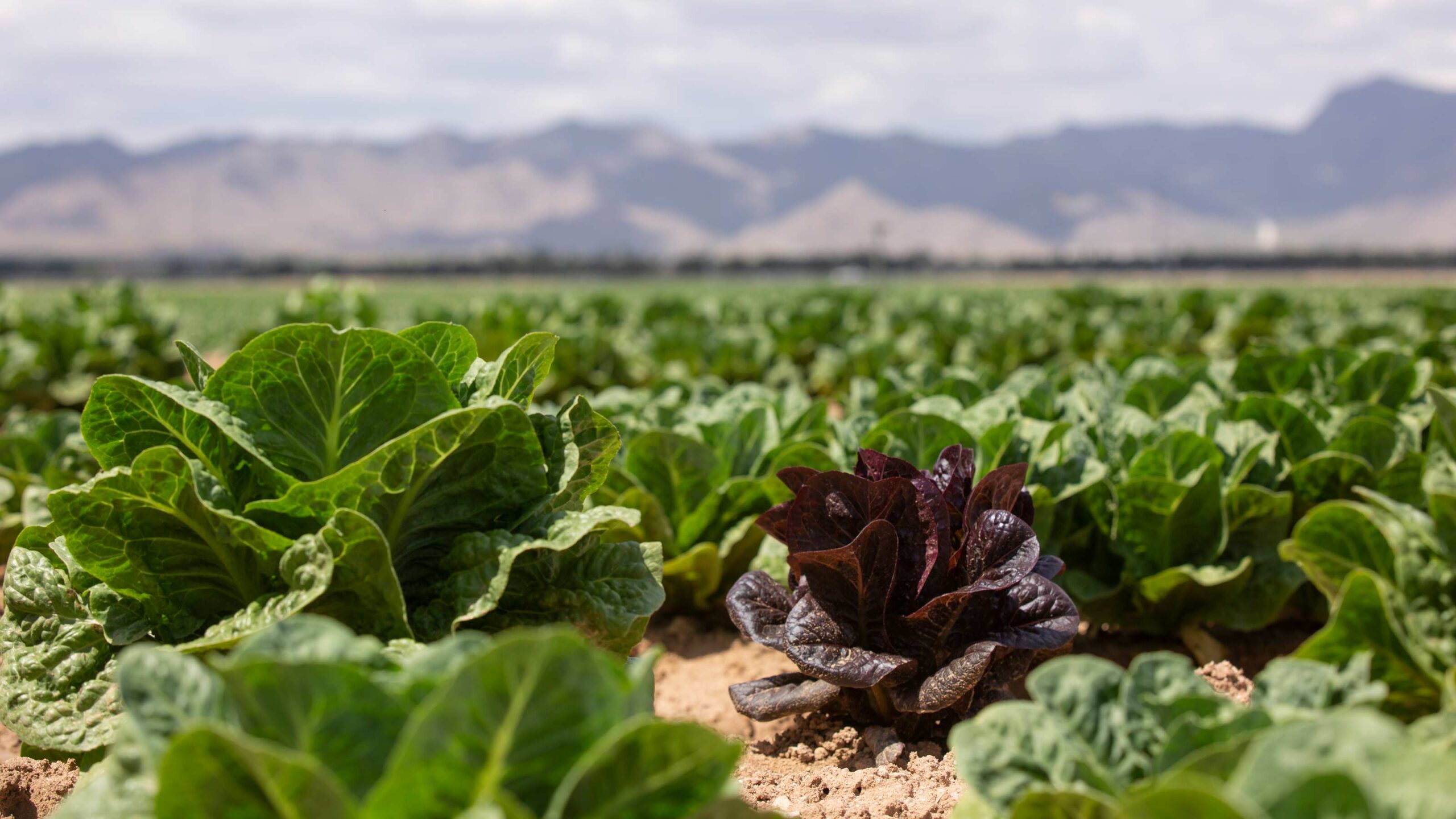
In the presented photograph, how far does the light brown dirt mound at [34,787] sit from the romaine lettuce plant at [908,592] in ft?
5.38

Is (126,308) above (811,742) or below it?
above

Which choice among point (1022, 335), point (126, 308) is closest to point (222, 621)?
point (126, 308)

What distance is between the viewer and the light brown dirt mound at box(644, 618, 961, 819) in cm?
248

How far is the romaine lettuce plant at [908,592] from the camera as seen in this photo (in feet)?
8.43

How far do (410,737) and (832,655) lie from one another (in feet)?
4.90

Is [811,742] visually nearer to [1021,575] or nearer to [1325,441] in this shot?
[1021,575]

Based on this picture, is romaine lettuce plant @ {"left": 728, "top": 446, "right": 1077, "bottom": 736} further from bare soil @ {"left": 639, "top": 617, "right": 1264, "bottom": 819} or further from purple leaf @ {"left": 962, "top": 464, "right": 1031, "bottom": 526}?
bare soil @ {"left": 639, "top": 617, "right": 1264, "bottom": 819}

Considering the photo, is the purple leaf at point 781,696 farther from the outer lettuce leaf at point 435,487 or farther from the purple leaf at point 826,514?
the outer lettuce leaf at point 435,487

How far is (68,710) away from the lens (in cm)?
224

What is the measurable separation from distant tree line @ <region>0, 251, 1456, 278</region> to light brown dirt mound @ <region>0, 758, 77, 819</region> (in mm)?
75419

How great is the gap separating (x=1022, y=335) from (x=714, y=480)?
874 cm

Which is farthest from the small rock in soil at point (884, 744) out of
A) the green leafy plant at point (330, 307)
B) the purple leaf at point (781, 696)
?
the green leafy plant at point (330, 307)

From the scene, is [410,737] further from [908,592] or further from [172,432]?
[908,592]

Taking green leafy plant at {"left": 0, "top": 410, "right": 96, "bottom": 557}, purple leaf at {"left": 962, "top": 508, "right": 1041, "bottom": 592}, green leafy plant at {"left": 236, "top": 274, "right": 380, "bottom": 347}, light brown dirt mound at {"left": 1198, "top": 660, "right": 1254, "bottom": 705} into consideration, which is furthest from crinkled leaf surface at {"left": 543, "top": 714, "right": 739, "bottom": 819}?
green leafy plant at {"left": 236, "top": 274, "right": 380, "bottom": 347}
